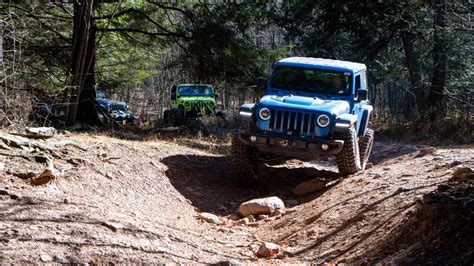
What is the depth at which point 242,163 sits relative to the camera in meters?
9.23

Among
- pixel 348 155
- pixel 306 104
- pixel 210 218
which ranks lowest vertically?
pixel 210 218

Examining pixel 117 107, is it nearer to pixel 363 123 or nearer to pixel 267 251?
pixel 363 123

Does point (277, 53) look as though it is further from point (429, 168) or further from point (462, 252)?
point (462, 252)

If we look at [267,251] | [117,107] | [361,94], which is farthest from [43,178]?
[117,107]

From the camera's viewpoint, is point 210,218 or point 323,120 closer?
point 210,218

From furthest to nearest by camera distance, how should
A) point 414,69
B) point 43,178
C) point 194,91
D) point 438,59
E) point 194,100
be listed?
point 194,91
point 194,100
point 414,69
point 438,59
point 43,178

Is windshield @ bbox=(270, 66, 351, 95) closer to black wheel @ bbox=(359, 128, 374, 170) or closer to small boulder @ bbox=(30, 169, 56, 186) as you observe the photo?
black wheel @ bbox=(359, 128, 374, 170)

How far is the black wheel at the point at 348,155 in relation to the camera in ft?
28.6

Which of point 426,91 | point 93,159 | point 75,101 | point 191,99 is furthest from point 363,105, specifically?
point 191,99

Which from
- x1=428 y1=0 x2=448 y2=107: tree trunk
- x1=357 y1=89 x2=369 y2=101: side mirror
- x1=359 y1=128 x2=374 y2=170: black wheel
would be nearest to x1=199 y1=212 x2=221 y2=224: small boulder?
x1=357 y1=89 x2=369 y2=101: side mirror

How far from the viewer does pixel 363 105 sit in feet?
34.5

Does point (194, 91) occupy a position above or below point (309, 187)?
above

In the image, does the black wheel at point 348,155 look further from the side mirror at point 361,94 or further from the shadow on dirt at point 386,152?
the shadow on dirt at point 386,152

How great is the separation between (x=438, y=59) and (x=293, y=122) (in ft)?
38.3
